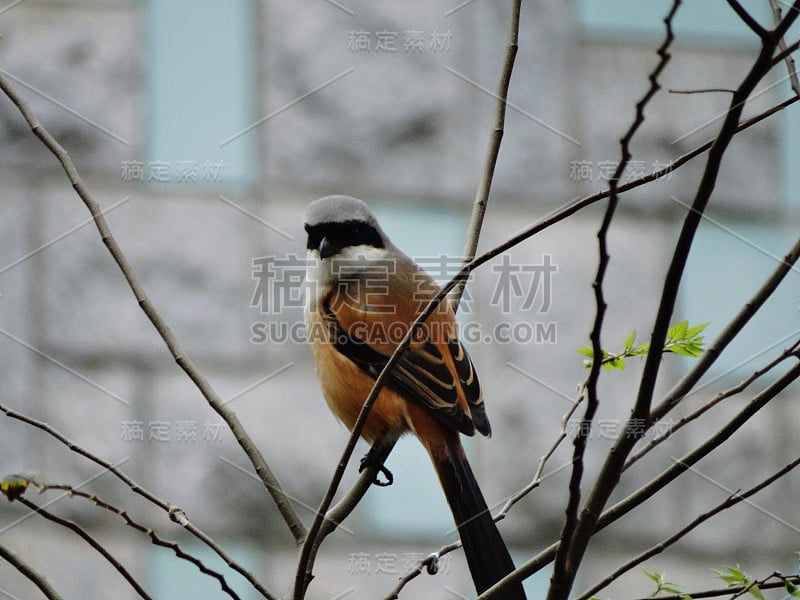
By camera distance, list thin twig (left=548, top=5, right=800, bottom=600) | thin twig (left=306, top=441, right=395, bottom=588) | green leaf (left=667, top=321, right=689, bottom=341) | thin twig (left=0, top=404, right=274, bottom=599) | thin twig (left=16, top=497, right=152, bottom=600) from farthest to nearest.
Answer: thin twig (left=306, top=441, right=395, bottom=588) < green leaf (left=667, top=321, right=689, bottom=341) < thin twig (left=0, top=404, right=274, bottom=599) < thin twig (left=16, top=497, right=152, bottom=600) < thin twig (left=548, top=5, right=800, bottom=600)

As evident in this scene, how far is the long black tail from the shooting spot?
1412 mm

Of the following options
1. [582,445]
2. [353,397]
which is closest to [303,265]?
[353,397]

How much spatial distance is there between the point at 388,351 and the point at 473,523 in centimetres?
41

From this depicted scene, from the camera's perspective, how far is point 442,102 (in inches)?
98.0

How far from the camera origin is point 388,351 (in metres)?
1.78

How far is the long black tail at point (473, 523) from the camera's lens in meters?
1.41

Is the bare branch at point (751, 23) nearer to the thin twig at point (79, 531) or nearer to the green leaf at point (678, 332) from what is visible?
the green leaf at point (678, 332)

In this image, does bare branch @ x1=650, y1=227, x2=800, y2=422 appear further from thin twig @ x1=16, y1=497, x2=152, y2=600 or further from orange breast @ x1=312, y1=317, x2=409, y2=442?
orange breast @ x1=312, y1=317, x2=409, y2=442

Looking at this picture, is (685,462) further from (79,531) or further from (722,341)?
(79,531)

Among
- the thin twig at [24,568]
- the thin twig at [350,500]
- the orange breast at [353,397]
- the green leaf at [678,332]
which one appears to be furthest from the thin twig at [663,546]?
the orange breast at [353,397]

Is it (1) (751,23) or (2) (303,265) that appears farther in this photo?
(2) (303,265)

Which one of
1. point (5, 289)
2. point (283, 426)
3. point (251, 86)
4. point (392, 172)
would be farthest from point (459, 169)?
point (5, 289)

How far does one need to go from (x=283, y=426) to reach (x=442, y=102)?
37.6 inches

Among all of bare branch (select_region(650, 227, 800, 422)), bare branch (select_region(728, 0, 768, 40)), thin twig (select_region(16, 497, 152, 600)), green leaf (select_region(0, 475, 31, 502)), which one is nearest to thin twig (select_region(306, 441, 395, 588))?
thin twig (select_region(16, 497, 152, 600))
